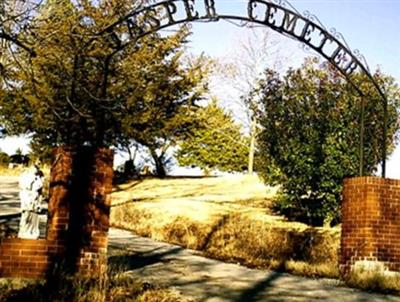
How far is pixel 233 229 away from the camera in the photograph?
64.6ft

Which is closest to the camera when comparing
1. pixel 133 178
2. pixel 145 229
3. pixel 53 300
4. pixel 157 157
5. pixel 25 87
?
pixel 53 300

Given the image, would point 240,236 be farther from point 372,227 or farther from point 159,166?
point 159,166

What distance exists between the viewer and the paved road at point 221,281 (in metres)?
8.59

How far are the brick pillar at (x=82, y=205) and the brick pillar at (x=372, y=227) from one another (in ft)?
15.2

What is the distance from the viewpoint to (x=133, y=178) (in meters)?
39.3

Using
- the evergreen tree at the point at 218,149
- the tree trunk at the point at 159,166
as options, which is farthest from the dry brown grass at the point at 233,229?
the evergreen tree at the point at 218,149

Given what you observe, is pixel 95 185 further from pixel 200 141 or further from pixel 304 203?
pixel 200 141

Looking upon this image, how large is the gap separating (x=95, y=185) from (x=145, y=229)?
11.3 metres

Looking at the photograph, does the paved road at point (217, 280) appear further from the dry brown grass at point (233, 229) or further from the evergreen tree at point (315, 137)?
the evergreen tree at point (315, 137)

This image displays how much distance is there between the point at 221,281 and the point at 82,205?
2.55m

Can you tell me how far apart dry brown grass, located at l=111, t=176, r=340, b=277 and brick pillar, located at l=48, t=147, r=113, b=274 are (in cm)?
451

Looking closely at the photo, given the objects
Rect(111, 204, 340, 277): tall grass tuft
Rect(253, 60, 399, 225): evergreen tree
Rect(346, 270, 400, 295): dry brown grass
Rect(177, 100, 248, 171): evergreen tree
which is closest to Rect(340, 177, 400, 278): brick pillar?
Rect(346, 270, 400, 295): dry brown grass

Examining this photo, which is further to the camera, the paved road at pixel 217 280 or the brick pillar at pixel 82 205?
the brick pillar at pixel 82 205

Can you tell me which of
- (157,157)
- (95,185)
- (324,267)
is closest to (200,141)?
(157,157)
